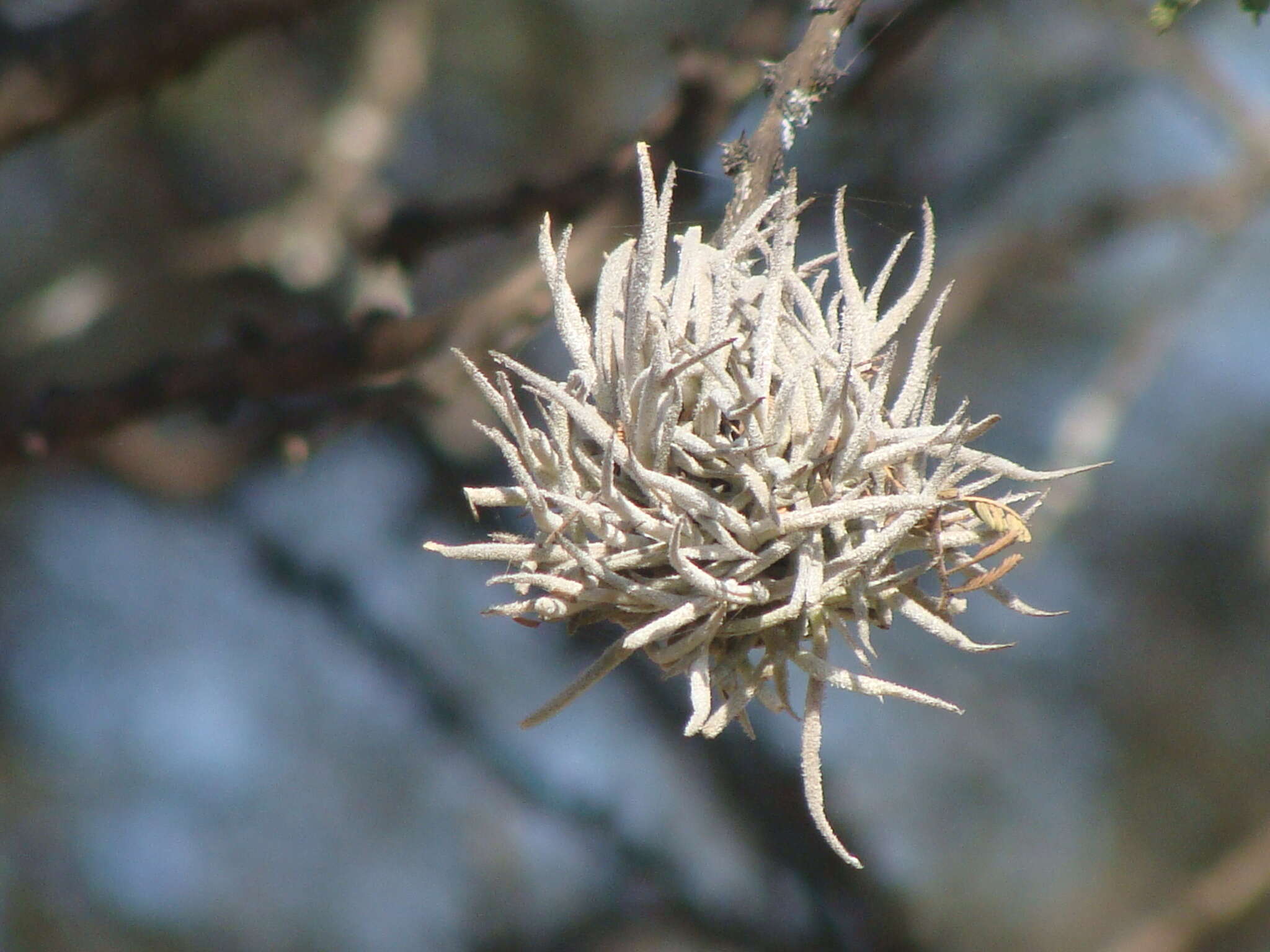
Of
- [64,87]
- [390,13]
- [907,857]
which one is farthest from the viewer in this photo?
[907,857]

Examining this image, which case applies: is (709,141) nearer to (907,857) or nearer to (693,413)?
(693,413)

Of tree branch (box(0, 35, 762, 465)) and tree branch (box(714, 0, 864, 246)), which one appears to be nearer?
tree branch (box(714, 0, 864, 246))

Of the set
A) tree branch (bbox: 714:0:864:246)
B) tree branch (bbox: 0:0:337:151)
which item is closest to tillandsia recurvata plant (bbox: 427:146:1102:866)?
tree branch (bbox: 714:0:864:246)

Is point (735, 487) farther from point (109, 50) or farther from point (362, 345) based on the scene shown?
point (109, 50)

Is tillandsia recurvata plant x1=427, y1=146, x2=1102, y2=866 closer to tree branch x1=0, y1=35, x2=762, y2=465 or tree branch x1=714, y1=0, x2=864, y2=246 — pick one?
tree branch x1=714, y1=0, x2=864, y2=246

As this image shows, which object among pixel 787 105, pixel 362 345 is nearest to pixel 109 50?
pixel 362 345

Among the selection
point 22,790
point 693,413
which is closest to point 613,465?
point 693,413
